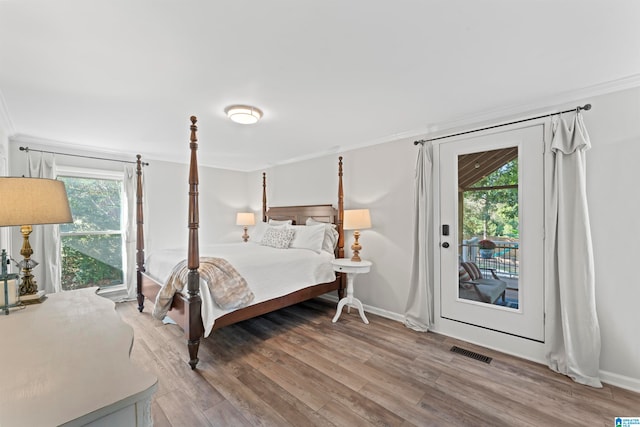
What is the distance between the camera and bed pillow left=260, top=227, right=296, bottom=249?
395 centimetres

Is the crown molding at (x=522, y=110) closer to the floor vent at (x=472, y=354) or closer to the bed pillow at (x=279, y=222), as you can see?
the bed pillow at (x=279, y=222)

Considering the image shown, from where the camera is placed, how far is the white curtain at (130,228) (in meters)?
4.11

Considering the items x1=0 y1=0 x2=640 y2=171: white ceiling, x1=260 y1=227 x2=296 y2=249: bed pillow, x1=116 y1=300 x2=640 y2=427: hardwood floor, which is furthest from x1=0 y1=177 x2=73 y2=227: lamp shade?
x1=260 y1=227 x2=296 y2=249: bed pillow

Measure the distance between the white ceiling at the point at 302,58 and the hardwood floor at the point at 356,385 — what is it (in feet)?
7.84

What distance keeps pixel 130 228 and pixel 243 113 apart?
9.74 ft

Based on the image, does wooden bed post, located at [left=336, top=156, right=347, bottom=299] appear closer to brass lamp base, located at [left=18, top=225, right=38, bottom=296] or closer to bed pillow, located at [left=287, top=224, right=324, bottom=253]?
bed pillow, located at [left=287, top=224, right=324, bottom=253]

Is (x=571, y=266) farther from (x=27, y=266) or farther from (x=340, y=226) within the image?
(x=27, y=266)

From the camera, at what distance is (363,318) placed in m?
3.34

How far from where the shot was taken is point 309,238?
3893mm

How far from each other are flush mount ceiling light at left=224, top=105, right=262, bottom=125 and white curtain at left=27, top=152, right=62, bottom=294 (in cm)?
286

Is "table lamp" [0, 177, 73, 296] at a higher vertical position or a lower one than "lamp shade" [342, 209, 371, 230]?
higher

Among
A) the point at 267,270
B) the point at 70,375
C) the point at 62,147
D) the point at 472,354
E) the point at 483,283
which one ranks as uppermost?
the point at 62,147

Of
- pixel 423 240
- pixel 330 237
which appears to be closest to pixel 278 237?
pixel 330 237

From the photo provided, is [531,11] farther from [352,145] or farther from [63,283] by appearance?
[63,283]
